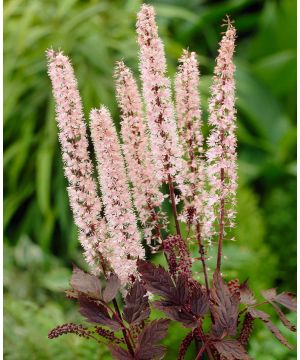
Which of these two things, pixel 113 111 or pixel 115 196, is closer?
pixel 115 196

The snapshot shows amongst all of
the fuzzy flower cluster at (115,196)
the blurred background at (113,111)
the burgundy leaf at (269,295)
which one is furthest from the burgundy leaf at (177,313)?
the blurred background at (113,111)

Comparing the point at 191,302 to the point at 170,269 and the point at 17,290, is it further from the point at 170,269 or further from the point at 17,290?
the point at 17,290

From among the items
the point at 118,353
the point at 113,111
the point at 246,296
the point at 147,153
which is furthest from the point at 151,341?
the point at 113,111

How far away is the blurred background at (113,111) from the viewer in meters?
3.16

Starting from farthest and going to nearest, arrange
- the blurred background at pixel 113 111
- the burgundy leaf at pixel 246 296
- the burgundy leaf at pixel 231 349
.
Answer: the blurred background at pixel 113 111, the burgundy leaf at pixel 246 296, the burgundy leaf at pixel 231 349

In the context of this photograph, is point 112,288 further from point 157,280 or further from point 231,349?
point 231,349

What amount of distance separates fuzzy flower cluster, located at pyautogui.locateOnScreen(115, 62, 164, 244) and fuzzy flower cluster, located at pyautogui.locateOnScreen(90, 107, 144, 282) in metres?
0.03

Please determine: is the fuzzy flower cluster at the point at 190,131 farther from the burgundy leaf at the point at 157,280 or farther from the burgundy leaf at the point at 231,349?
the burgundy leaf at the point at 231,349

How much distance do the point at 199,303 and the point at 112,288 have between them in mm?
156

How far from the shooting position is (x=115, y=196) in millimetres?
1224

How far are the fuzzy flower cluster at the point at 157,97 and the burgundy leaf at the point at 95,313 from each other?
258 millimetres

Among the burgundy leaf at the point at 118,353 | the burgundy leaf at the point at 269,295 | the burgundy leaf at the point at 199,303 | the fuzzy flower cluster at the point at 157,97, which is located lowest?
the burgundy leaf at the point at 118,353

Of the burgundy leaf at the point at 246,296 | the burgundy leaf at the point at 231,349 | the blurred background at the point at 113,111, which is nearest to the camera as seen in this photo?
the burgundy leaf at the point at 231,349

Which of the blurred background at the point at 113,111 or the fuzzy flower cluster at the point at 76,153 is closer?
the fuzzy flower cluster at the point at 76,153
